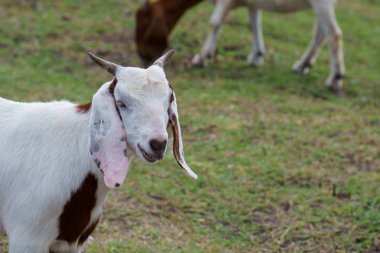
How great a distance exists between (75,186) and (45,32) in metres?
5.56

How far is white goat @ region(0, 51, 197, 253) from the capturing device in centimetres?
280

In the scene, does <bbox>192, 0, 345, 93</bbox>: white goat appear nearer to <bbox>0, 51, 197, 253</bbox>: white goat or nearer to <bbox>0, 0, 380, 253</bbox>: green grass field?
<bbox>0, 0, 380, 253</bbox>: green grass field

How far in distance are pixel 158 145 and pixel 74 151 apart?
0.54m

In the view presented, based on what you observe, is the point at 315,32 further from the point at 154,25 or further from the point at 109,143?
the point at 109,143

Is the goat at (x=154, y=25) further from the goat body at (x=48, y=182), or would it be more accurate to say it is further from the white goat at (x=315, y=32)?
the goat body at (x=48, y=182)

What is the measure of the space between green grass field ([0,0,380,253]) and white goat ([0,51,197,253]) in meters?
1.10

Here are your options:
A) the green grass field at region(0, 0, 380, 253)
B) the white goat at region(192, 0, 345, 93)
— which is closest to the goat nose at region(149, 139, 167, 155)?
the green grass field at region(0, 0, 380, 253)

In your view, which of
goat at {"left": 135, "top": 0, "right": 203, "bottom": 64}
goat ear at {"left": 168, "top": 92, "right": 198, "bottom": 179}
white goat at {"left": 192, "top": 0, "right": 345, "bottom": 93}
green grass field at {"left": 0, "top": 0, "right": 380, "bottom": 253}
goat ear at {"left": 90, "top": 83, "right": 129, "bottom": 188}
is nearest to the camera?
goat ear at {"left": 90, "top": 83, "right": 129, "bottom": 188}

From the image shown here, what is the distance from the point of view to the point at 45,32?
327 inches

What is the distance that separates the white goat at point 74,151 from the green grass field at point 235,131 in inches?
43.4

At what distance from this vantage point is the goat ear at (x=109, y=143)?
279 centimetres

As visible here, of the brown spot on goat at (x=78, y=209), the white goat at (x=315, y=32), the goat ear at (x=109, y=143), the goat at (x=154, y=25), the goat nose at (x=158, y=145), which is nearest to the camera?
the goat nose at (x=158, y=145)

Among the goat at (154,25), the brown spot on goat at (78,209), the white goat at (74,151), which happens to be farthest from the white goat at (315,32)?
the brown spot on goat at (78,209)

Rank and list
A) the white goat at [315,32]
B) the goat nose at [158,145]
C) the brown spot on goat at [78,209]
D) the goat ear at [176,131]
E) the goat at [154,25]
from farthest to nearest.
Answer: the goat at [154,25] → the white goat at [315,32] → the brown spot on goat at [78,209] → the goat ear at [176,131] → the goat nose at [158,145]
